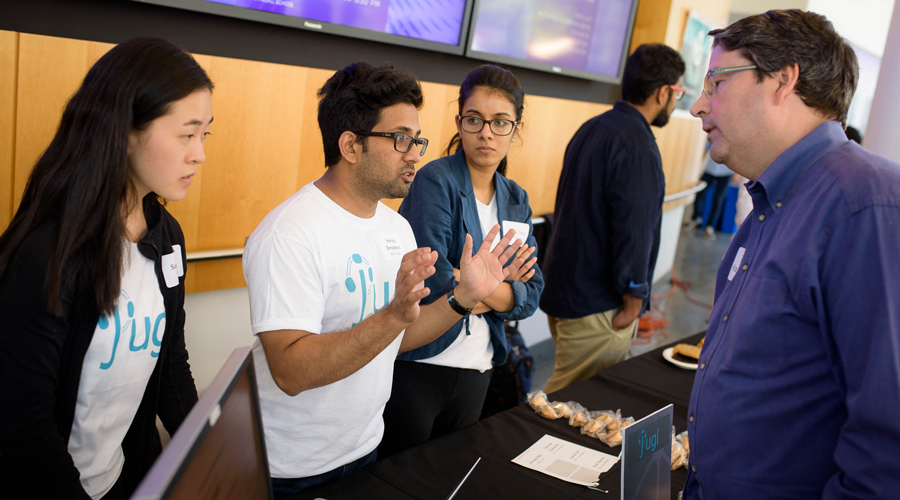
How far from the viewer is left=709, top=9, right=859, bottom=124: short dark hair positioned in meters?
1.17

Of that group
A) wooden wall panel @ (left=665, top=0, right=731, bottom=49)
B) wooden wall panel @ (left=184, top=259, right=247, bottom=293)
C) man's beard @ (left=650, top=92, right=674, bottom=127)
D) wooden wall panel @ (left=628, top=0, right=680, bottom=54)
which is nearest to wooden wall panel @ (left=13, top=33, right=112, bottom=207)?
wooden wall panel @ (left=184, top=259, right=247, bottom=293)

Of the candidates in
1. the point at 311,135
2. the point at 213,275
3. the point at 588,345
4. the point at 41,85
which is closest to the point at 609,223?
the point at 588,345

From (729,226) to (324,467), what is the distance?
1046 cm

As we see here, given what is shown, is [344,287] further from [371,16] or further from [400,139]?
[371,16]

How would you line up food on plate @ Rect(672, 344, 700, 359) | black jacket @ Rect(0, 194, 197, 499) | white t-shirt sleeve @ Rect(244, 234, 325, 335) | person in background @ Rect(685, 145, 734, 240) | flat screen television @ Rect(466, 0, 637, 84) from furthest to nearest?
1. person in background @ Rect(685, 145, 734, 240)
2. flat screen television @ Rect(466, 0, 637, 84)
3. food on plate @ Rect(672, 344, 700, 359)
4. white t-shirt sleeve @ Rect(244, 234, 325, 335)
5. black jacket @ Rect(0, 194, 197, 499)

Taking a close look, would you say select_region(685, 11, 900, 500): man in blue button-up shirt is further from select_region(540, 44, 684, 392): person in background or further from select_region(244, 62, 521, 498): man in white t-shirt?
select_region(540, 44, 684, 392): person in background

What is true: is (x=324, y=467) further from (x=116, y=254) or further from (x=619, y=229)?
(x=619, y=229)

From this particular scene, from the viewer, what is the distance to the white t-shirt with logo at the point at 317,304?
1344mm

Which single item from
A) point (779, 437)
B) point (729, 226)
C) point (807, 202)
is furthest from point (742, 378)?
point (729, 226)

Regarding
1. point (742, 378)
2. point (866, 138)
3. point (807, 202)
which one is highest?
point (866, 138)

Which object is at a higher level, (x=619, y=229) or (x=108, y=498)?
(x=619, y=229)

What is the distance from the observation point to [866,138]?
3207 mm

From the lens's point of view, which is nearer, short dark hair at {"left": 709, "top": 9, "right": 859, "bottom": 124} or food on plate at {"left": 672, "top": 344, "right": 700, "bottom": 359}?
short dark hair at {"left": 709, "top": 9, "right": 859, "bottom": 124}

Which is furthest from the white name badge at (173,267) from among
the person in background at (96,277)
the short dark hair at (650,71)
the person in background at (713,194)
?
the person in background at (713,194)
